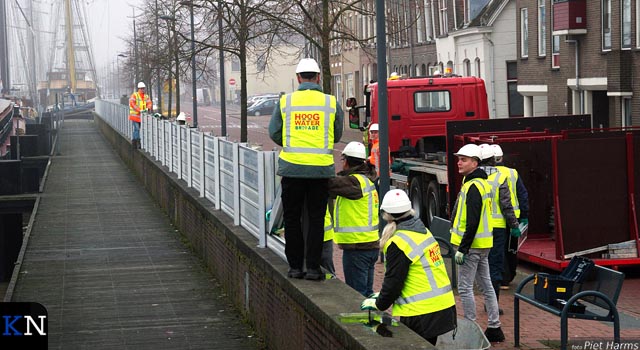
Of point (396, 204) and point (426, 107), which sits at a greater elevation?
point (426, 107)

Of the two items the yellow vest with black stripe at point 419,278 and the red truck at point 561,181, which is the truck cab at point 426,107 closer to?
the red truck at point 561,181

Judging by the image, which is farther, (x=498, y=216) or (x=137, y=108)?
(x=137, y=108)

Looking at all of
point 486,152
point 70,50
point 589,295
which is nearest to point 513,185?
point 486,152

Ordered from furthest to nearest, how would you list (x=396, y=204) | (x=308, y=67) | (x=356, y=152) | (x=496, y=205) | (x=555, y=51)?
(x=555, y=51) < (x=496, y=205) < (x=356, y=152) < (x=308, y=67) < (x=396, y=204)

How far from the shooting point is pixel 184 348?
1127cm

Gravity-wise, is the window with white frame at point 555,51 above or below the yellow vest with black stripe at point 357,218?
above

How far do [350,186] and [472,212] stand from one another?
1540 mm

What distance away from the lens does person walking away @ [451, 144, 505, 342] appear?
36.1 ft

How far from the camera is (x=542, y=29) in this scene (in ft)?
141

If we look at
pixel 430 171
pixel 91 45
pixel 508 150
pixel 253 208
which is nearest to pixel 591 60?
pixel 430 171

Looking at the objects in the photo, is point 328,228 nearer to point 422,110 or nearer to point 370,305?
point 370,305

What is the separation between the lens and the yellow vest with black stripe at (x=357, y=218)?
10078 millimetres

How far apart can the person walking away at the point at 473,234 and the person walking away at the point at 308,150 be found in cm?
168

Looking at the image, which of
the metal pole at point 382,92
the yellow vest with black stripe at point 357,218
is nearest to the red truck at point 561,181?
the metal pole at point 382,92
